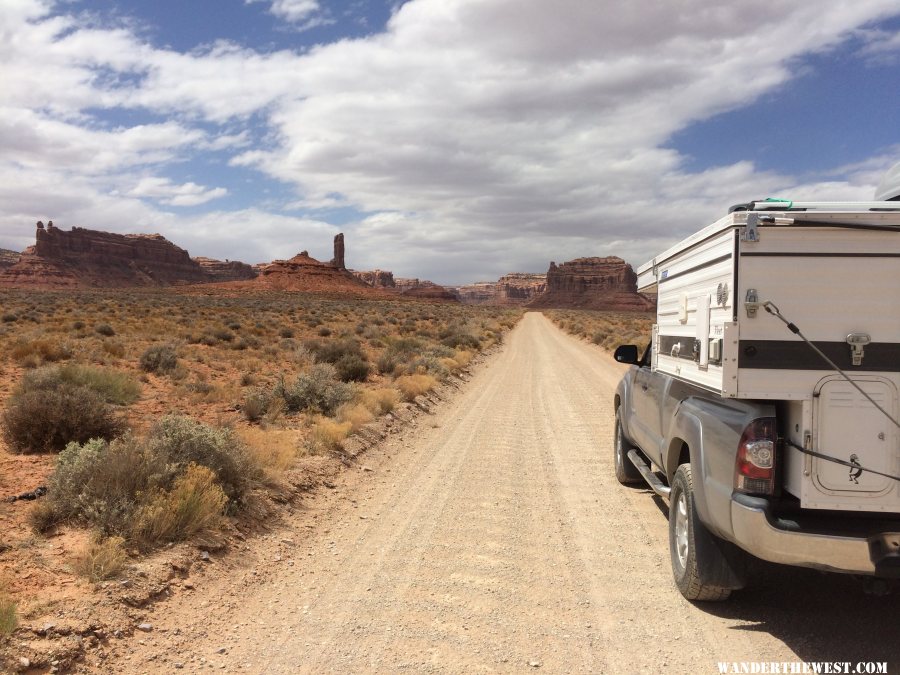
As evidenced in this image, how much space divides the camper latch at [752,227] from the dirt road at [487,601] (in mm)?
2531

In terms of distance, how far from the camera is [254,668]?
11.3ft

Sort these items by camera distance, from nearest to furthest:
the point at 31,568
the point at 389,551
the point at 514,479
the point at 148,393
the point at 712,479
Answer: the point at 712,479 → the point at 31,568 → the point at 389,551 → the point at 514,479 → the point at 148,393

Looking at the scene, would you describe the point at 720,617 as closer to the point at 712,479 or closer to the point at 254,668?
the point at 712,479

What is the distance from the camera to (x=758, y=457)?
347 centimetres

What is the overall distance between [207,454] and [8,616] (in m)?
2.69

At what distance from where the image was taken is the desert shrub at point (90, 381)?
9820 mm

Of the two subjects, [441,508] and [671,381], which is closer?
[671,381]

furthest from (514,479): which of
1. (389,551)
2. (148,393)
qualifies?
(148,393)

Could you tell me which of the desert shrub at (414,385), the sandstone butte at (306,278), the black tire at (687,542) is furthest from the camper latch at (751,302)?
the sandstone butte at (306,278)

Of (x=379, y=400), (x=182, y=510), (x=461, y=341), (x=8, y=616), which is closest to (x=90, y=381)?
(x=379, y=400)

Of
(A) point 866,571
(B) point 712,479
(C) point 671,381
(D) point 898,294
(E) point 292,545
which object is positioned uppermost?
(D) point 898,294

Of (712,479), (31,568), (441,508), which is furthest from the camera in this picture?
(441,508)

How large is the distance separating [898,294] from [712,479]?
156 centimetres

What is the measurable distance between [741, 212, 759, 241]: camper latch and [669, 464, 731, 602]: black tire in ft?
5.73
